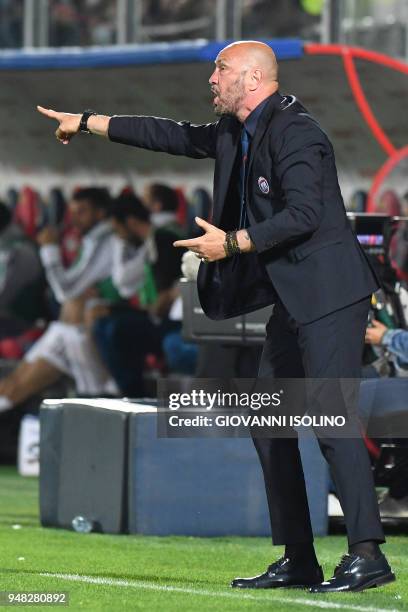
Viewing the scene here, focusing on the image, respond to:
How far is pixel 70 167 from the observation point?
1368 cm

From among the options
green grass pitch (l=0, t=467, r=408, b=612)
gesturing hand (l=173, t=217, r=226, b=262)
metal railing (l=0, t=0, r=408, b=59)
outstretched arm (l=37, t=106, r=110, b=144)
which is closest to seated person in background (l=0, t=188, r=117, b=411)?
metal railing (l=0, t=0, r=408, b=59)

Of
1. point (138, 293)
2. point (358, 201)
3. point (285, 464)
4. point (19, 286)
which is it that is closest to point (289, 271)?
point (285, 464)

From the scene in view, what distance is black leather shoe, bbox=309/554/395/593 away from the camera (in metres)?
5.41

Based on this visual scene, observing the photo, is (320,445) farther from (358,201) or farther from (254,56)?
(358,201)

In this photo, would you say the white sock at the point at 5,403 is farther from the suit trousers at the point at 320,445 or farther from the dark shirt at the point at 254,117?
the dark shirt at the point at 254,117

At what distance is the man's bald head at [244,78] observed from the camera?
5629 millimetres

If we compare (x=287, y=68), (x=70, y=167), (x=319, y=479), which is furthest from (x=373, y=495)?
(x=70, y=167)

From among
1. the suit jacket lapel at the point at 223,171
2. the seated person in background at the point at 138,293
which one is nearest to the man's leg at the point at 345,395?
the suit jacket lapel at the point at 223,171

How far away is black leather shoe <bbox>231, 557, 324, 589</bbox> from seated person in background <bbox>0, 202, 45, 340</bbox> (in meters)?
7.87

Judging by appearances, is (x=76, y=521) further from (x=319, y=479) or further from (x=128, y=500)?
(x=319, y=479)

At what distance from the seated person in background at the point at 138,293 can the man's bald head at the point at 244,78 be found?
6.79 m

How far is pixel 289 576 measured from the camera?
223 inches

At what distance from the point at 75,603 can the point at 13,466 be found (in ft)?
23.3

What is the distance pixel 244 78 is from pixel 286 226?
561mm
